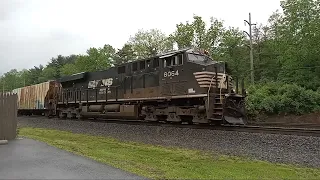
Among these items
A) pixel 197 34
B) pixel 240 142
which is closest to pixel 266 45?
pixel 197 34

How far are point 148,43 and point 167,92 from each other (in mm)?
45011

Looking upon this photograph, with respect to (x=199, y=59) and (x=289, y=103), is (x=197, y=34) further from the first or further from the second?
(x=199, y=59)

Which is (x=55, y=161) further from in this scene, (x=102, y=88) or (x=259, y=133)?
(x=102, y=88)

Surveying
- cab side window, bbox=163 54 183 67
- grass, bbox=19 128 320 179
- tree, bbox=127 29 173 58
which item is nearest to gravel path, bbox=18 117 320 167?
grass, bbox=19 128 320 179

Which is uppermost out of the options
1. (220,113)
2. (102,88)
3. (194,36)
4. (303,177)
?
(194,36)

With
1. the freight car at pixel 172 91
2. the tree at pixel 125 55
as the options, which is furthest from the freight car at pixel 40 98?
the tree at pixel 125 55

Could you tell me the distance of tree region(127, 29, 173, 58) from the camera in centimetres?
5997

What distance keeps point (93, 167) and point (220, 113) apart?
869 cm

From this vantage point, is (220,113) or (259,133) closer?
(259,133)

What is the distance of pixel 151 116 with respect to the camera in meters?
19.1

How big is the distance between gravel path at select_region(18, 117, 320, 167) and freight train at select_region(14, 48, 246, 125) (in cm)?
142

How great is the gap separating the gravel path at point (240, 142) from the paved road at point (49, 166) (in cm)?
456

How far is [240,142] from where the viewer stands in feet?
39.2

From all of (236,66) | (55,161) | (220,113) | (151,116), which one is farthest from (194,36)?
(55,161)
